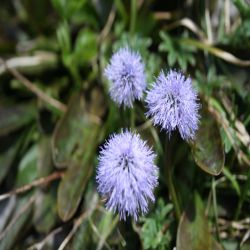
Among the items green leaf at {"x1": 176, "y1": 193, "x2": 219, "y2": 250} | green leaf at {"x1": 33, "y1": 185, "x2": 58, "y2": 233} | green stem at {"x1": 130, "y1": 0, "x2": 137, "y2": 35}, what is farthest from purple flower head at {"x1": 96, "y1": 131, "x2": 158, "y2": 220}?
green stem at {"x1": 130, "y1": 0, "x2": 137, "y2": 35}

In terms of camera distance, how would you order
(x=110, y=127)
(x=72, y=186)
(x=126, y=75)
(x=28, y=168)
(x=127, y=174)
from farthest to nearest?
(x=28, y=168)
(x=110, y=127)
(x=72, y=186)
(x=126, y=75)
(x=127, y=174)

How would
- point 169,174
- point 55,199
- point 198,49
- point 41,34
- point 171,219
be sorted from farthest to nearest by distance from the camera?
1. point 41,34
2. point 198,49
3. point 55,199
4. point 171,219
5. point 169,174

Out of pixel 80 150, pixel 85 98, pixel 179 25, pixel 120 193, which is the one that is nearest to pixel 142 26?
pixel 179 25

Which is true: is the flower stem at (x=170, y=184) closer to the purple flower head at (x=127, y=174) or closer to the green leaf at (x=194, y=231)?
the green leaf at (x=194, y=231)

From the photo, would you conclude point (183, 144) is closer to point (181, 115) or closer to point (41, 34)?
point (181, 115)

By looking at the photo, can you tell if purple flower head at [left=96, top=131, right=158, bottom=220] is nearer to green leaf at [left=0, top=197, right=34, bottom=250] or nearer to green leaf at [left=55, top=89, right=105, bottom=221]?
green leaf at [left=55, top=89, right=105, bottom=221]

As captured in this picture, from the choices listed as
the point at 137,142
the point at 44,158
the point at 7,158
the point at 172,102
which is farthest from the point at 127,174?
→ the point at 7,158

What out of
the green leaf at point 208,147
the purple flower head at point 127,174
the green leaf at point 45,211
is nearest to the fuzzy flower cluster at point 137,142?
the purple flower head at point 127,174

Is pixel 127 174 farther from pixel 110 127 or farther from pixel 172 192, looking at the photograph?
pixel 110 127
